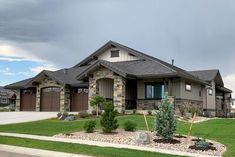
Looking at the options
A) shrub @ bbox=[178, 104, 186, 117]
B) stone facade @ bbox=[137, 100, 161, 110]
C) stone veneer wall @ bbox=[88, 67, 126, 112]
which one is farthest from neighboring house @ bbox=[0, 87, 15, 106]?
shrub @ bbox=[178, 104, 186, 117]

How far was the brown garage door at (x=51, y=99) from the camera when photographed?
35531mm

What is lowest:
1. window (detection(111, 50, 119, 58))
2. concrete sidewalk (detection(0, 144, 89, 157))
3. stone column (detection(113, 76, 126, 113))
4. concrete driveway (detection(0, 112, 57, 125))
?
concrete sidewalk (detection(0, 144, 89, 157))

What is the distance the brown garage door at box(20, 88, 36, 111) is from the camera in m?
38.2

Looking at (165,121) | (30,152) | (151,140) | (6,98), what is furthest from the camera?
(6,98)

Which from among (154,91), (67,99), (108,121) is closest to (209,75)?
(154,91)

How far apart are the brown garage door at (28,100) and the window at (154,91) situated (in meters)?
13.2

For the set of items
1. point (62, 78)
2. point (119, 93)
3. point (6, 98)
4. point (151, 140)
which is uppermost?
point (62, 78)

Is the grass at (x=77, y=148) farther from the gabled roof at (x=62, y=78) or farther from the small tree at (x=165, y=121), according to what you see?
the gabled roof at (x=62, y=78)

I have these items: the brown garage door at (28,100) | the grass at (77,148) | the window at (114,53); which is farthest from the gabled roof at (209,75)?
the grass at (77,148)

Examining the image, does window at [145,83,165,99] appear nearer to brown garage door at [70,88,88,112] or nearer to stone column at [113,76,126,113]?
stone column at [113,76,126,113]

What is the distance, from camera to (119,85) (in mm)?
29000

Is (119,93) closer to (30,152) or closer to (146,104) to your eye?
(146,104)

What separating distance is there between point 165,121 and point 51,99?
71.9ft

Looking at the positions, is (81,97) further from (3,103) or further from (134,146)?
(3,103)
